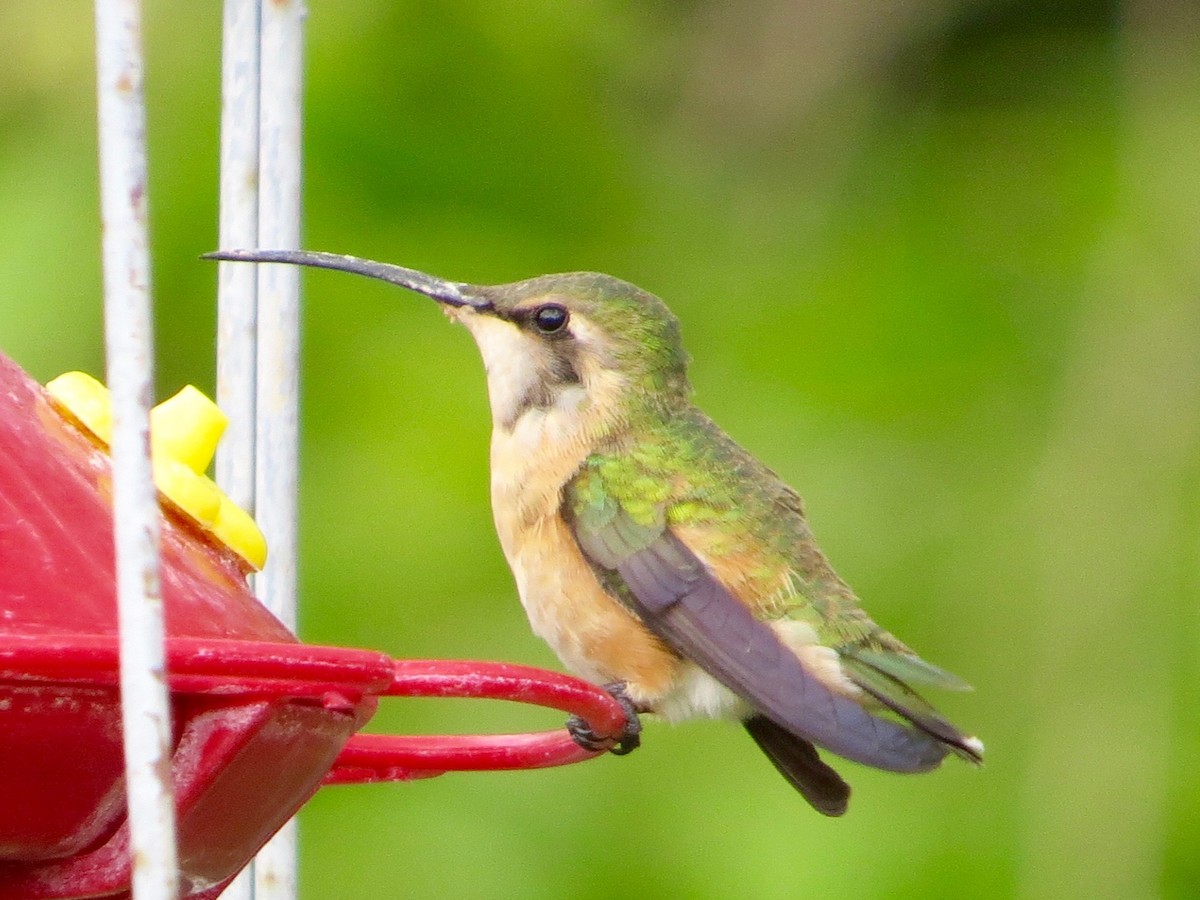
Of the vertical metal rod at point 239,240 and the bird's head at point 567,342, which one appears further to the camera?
the bird's head at point 567,342

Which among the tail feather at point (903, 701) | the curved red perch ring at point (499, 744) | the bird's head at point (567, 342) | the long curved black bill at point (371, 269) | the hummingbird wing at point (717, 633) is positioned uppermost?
the long curved black bill at point (371, 269)

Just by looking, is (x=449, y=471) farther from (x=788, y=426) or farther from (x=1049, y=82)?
(x=1049, y=82)

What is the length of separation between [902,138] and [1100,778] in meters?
2.03

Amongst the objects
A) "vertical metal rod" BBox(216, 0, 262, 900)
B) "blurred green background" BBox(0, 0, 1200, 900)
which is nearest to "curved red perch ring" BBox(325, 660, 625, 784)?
"vertical metal rod" BBox(216, 0, 262, 900)

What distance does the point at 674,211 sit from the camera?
5.23 metres

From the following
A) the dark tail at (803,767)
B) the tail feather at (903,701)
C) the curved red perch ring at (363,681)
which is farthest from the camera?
the dark tail at (803,767)

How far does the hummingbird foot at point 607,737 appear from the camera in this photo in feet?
7.88

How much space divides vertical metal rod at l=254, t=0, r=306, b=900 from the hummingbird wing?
2.85 ft

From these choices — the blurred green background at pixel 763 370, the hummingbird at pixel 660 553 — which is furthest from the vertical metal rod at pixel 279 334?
the blurred green background at pixel 763 370

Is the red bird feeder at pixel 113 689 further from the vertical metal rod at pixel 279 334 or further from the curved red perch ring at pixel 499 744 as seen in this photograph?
the vertical metal rod at pixel 279 334

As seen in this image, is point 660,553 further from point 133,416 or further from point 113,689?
point 133,416

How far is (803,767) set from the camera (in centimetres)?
Result: 341

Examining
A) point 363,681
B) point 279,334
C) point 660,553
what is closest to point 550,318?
point 660,553

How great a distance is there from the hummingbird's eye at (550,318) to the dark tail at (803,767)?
87cm
